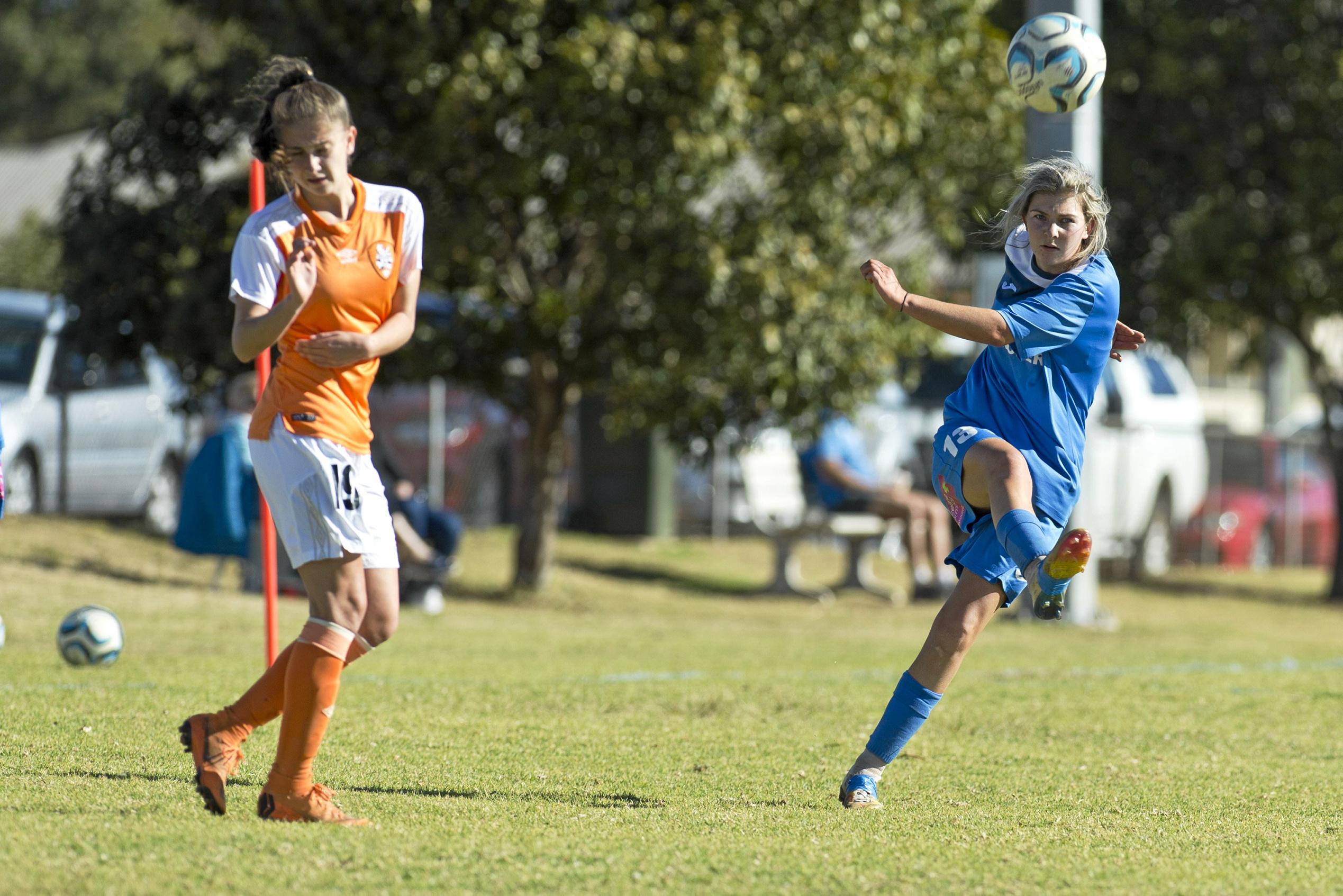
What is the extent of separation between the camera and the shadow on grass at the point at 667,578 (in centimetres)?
1775

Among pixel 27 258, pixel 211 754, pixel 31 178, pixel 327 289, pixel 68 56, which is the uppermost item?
pixel 68 56

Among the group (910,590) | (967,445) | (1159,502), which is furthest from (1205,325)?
(967,445)

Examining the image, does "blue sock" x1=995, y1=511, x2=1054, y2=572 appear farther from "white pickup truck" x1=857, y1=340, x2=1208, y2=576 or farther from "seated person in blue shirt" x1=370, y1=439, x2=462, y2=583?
"white pickup truck" x1=857, y1=340, x2=1208, y2=576

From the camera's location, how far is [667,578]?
18.3m

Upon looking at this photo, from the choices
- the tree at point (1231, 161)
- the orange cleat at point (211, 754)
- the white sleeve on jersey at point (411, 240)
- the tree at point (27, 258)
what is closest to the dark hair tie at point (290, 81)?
the white sleeve on jersey at point (411, 240)

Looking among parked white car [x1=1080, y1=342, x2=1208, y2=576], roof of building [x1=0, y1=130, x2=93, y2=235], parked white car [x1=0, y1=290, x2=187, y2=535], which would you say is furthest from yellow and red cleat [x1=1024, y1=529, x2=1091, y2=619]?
roof of building [x1=0, y1=130, x2=93, y2=235]

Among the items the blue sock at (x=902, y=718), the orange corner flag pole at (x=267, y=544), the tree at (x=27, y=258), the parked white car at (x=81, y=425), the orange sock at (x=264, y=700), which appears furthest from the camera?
the tree at (x=27, y=258)

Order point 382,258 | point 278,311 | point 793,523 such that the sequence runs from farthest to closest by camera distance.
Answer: point 793,523, point 382,258, point 278,311

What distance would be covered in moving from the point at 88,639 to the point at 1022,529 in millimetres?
4957

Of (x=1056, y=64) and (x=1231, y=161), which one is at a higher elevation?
(x=1231, y=161)

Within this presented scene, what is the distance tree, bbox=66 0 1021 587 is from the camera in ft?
42.7

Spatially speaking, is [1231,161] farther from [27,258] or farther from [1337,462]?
[27,258]

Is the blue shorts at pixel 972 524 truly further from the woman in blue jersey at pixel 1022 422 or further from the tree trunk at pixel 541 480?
the tree trunk at pixel 541 480

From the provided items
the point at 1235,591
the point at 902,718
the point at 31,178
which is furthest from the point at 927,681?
the point at 31,178
